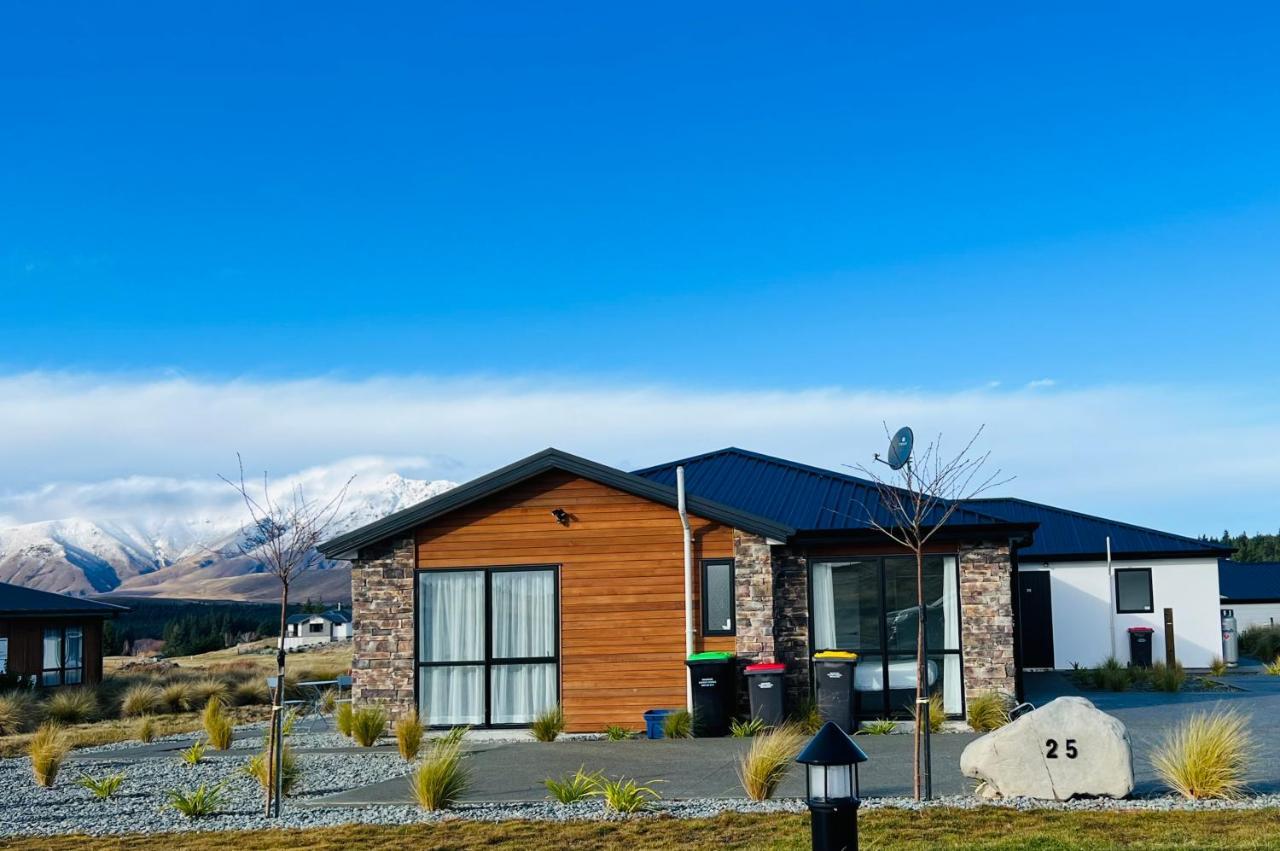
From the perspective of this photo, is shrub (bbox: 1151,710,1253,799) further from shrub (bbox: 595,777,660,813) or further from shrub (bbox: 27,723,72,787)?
shrub (bbox: 27,723,72,787)

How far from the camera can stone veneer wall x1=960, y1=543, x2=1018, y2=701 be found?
51.0ft

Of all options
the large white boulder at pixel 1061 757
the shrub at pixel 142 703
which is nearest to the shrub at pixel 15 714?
the shrub at pixel 142 703

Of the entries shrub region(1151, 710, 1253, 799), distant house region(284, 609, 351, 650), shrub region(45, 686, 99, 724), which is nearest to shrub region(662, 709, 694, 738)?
shrub region(1151, 710, 1253, 799)

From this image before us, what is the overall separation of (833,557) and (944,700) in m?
2.20

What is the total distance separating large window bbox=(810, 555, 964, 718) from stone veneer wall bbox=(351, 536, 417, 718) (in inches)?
206

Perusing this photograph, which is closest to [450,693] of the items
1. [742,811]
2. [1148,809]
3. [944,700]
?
[944,700]

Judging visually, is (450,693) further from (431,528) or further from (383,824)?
(383,824)

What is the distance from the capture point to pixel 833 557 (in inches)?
631

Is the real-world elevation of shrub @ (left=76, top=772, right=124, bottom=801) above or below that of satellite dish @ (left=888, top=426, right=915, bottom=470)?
below

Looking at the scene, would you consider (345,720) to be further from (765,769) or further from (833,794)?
(833,794)

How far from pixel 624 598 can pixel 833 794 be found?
10.4 m

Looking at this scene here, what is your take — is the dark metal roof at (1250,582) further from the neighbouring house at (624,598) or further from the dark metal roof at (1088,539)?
the neighbouring house at (624,598)

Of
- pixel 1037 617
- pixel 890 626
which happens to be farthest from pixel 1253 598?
pixel 890 626

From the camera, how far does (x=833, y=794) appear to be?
5898 millimetres
